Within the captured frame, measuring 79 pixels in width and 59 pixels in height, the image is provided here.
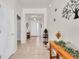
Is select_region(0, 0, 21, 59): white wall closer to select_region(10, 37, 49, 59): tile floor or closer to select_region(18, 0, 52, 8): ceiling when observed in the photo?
select_region(10, 37, 49, 59): tile floor

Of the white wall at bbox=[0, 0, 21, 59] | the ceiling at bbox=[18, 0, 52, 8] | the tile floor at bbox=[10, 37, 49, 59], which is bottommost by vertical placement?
the tile floor at bbox=[10, 37, 49, 59]

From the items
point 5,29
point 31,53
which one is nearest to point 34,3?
point 31,53

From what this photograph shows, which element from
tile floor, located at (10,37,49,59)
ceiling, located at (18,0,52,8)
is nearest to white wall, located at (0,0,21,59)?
tile floor, located at (10,37,49,59)

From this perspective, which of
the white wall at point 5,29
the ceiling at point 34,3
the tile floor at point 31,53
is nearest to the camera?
the white wall at point 5,29

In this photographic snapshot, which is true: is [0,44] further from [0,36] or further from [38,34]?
[38,34]

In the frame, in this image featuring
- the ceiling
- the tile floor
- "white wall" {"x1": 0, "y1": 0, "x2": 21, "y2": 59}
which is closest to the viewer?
"white wall" {"x1": 0, "y1": 0, "x2": 21, "y2": 59}

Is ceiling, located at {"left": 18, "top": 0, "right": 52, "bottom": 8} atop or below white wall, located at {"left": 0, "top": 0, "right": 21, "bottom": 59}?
atop

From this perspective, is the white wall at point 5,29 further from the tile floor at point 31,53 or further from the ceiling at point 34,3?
the ceiling at point 34,3

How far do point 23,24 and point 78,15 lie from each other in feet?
25.7

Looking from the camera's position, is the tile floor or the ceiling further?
the ceiling

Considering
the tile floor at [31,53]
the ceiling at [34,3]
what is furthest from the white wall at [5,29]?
the ceiling at [34,3]

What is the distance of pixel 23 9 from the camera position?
34.9 feet

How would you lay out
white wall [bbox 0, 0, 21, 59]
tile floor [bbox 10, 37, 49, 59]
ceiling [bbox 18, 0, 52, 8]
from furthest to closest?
1. ceiling [bbox 18, 0, 52, 8]
2. tile floor [bbox 10, 37, 49, 59]
3. white wall [bbox 0, 0, 21, 59]

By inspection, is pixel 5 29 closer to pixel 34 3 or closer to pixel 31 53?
pixel 31 53
